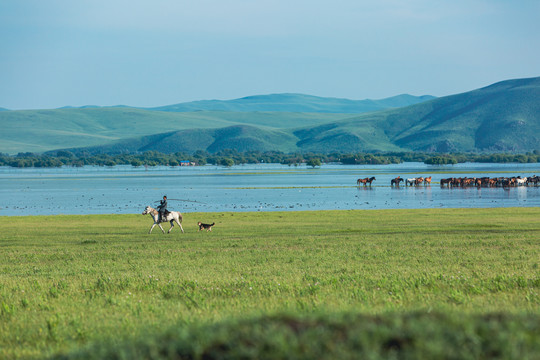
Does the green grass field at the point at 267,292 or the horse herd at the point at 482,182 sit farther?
the horse herd at the point at 482,182

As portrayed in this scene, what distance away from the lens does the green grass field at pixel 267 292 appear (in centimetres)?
611

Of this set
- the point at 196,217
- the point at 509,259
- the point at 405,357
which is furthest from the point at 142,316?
the point at 196,217

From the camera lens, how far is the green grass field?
611cm

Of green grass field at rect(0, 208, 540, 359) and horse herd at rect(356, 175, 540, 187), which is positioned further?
horse herd at rect(356, 175, 540, 187)

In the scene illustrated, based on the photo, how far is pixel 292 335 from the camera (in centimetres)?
602

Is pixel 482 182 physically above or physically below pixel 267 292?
below

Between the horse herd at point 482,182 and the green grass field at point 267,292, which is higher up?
the green grass field at point 267,292

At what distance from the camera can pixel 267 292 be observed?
43.1ft

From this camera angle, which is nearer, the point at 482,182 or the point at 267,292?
the point at 267,292

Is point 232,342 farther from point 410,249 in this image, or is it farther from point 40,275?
point 410,249

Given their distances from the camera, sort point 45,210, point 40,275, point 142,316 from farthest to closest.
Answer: point 45,210 < point 40,275 < point 142,316

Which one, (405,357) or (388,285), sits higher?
(405,357)

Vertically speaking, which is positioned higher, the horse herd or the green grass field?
the green grass field

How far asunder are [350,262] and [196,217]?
27.0m
